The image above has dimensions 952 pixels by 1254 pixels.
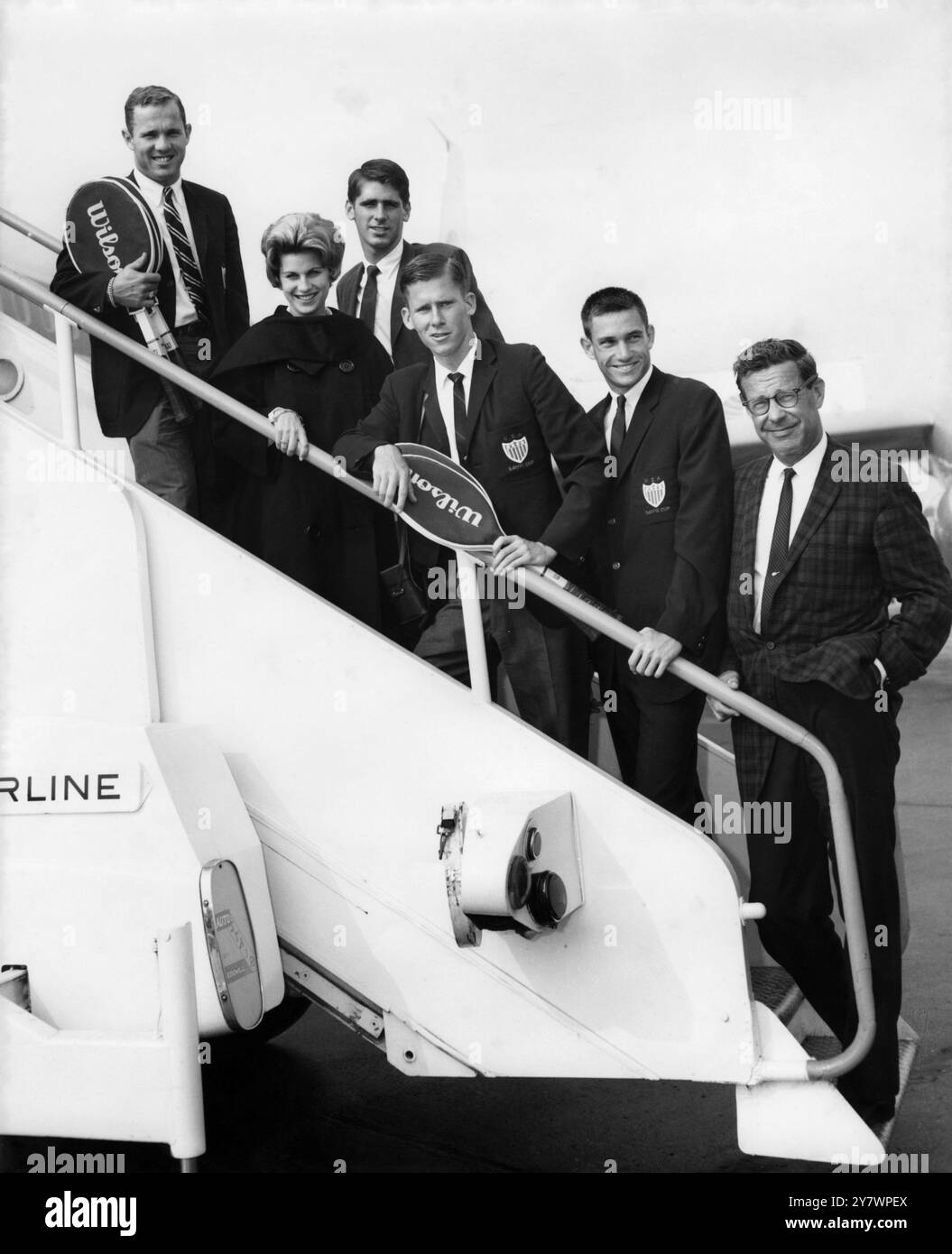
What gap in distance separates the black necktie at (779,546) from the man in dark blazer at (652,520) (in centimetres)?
11

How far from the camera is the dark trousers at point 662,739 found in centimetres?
337

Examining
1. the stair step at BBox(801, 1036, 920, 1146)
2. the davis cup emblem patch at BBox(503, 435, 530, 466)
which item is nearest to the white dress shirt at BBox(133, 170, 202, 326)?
the davis cup emblem patch at BBox(503, 435, 530, 466)

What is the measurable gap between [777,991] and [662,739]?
30.6 inches

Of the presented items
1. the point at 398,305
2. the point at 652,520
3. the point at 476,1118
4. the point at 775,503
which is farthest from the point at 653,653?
the point at 476,1118

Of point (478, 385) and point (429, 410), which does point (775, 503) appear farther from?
point (429, 410)

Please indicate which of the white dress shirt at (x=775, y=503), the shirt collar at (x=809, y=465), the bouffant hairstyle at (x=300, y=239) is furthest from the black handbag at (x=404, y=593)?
the shirt collar at (x=809, y=465)

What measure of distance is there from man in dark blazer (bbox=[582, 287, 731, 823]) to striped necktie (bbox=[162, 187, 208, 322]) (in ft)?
3.49

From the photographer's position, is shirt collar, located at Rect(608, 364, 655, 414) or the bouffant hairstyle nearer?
shirt collar, located at Rect(608, 364, 655, 414)

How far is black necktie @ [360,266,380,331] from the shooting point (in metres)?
3.71

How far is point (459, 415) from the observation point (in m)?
3.48

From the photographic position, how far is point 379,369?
3.71 meters

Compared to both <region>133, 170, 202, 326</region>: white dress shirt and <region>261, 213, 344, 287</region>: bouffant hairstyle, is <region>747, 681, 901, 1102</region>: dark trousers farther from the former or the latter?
<region>133, 170, 202, 326</region>: white dress shirt

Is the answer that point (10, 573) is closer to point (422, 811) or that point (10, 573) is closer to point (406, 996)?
A: point (422, 811)
